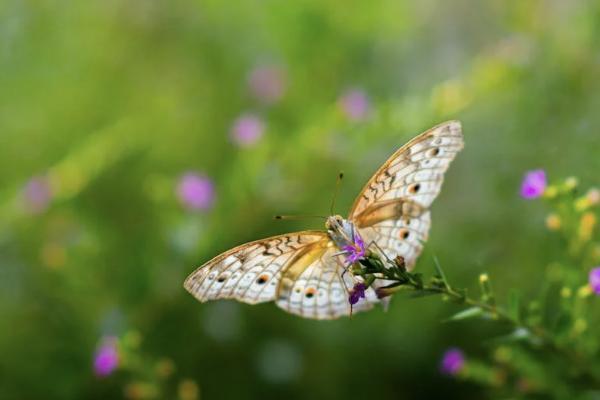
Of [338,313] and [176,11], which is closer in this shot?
[338,313]

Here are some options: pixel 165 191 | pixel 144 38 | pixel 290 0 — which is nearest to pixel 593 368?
pixel 165 191

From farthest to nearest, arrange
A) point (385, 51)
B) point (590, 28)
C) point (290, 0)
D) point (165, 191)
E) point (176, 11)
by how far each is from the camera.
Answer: point (176, 11), point (385, 51), point (290, 0), point (165, 191), point (590, 28)

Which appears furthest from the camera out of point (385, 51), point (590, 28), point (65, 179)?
point (385, 51)

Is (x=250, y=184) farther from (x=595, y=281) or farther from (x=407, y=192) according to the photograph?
(x=595, y=281)

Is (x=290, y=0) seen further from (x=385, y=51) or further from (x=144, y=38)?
(x=144, y=38)

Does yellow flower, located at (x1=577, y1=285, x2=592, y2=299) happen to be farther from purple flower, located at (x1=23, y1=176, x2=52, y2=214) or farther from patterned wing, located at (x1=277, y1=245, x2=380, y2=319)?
purple flower, located at (x1=23, y1=176, x2=52, y2=214)

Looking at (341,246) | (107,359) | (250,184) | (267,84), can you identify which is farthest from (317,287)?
(267,84)
